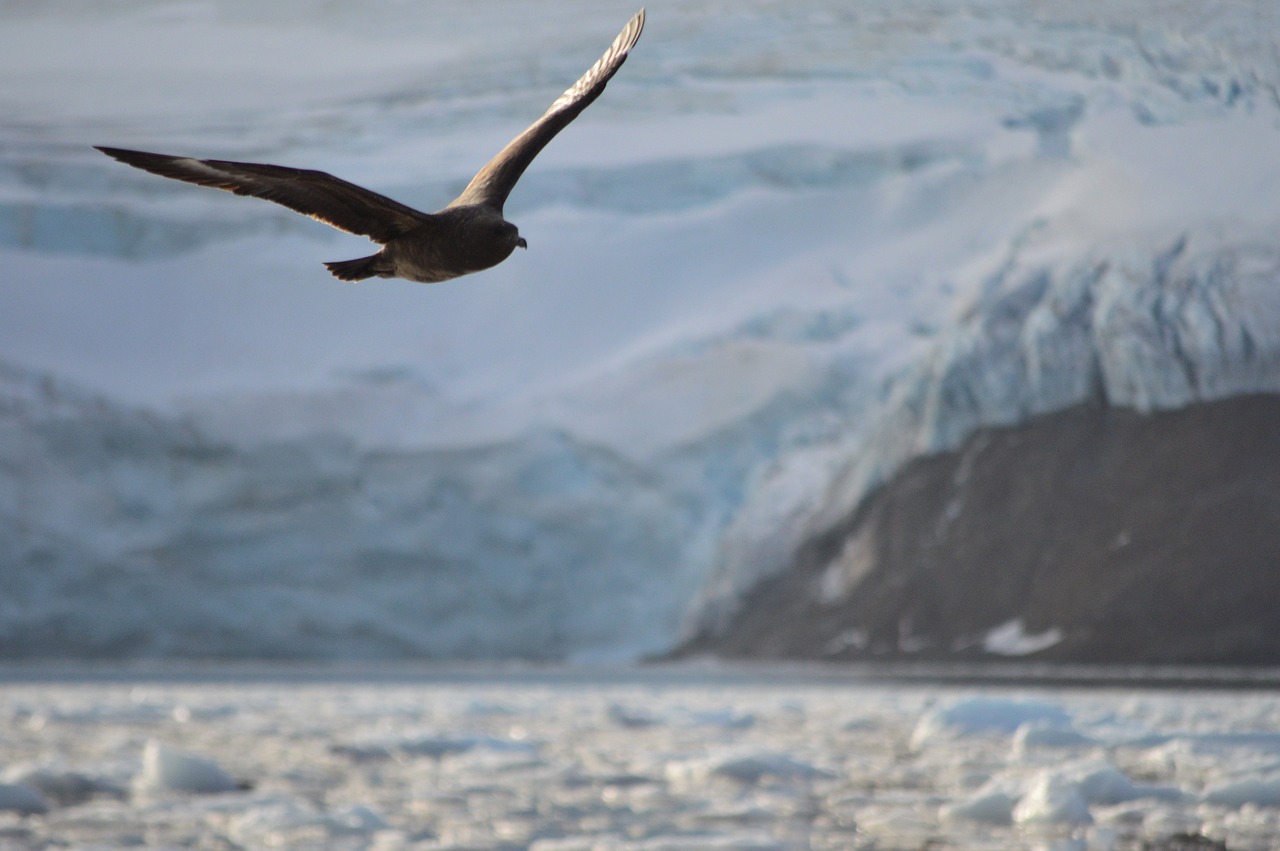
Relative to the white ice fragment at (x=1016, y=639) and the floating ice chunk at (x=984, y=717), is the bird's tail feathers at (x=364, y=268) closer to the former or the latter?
the floating ice chunk at (x=984, y=717)

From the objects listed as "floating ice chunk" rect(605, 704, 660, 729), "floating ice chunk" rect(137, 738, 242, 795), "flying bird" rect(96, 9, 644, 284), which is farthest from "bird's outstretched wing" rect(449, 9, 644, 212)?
"floating ice chunk" rect(605, 704, 660, 729)

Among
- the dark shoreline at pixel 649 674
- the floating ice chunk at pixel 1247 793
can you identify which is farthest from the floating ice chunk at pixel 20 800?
the dark shoreline at pixel 649 674

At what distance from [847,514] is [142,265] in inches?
1311

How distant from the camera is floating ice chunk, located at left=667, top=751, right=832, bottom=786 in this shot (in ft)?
53.7

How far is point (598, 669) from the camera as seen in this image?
5594 centimetres

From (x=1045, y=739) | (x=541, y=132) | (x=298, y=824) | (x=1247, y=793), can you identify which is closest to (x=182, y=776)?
(x=298, y=824)

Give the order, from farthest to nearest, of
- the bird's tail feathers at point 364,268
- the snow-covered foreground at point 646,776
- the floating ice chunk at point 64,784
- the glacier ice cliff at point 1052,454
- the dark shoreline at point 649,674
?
the glacier ice cliff at point 1052,454 < the dark shoreline at point 649,674 < the floating ice chunk at point 64,784 < the snow-covered foreground at point 646,776 < the bird's tail feathers at point 364,268

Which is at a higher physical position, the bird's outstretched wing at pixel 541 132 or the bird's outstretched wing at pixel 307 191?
the bird's outstretched wing at pixel 541 132

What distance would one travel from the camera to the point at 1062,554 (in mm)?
58094

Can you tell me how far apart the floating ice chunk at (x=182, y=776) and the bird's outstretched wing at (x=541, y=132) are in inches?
425

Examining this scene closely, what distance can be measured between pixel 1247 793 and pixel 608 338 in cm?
5257

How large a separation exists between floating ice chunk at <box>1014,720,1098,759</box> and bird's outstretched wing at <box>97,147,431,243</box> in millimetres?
14817

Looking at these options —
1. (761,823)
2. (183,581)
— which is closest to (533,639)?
(183,581)

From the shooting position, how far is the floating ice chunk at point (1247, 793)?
13.1 m
